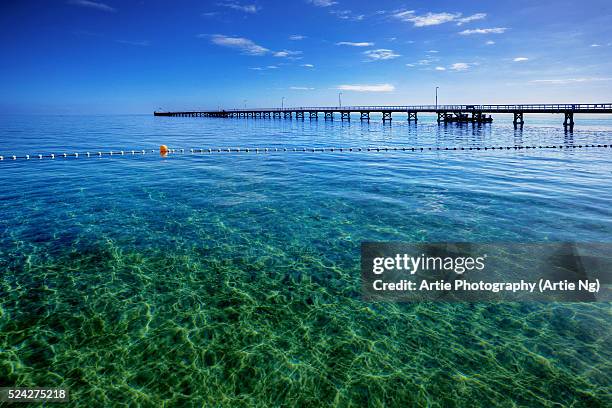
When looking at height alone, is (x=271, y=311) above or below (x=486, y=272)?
below

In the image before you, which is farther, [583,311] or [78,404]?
[583,311]

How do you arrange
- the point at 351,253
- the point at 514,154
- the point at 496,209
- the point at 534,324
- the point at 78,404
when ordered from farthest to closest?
1. the point at 514,154
2. the point at 496,209
3. the point at 351,253
4. the point at 534,324
5. the point at 78,404

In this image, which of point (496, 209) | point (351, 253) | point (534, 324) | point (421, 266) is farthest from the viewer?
point (496, 209)

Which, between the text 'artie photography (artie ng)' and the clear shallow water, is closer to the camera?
the clear shallow water

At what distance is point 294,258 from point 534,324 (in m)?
6.38

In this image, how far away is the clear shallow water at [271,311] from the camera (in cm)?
613

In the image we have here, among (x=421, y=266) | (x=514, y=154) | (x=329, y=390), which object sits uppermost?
(x=514, y=154)

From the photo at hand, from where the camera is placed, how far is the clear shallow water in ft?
20.1

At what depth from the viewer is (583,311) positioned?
26.6 feet

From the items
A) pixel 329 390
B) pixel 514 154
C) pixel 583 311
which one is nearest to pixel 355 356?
pixel 329 390

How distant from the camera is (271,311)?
27.1 ft

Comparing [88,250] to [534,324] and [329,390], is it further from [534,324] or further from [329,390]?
[534,324]

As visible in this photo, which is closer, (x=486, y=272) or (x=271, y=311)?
(x=271, y=311)

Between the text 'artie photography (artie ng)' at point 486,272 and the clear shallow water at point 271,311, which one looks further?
the text 'artie photography (artie ng)' at point 486,272
